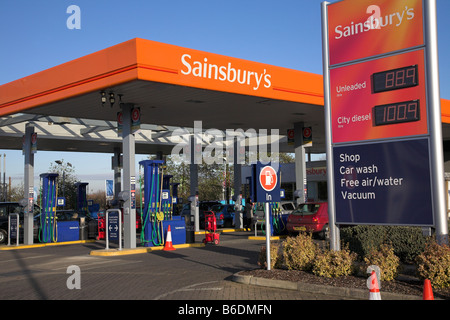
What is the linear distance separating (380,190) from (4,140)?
20.8 metres

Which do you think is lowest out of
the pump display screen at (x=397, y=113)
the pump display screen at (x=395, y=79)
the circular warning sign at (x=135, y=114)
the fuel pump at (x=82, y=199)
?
the fuel pump at (x=82, y=199)

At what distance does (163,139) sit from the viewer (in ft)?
96.8

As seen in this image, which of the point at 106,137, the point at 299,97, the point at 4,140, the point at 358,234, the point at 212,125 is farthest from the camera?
the point at 106,137

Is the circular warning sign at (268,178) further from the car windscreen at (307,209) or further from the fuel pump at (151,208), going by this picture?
the car windscreen at (307,209)

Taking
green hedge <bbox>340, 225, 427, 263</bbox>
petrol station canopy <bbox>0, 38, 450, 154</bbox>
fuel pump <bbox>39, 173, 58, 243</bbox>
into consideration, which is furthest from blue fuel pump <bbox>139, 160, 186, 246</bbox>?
green hedge <bbox>340, 225, 427, 263</bbox>

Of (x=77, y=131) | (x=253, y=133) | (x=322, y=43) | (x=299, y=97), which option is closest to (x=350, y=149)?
(x=322, y=43)

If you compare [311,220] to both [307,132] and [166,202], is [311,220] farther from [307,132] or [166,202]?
[166,202]

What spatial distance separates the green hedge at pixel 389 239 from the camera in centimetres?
1255

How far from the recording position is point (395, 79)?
10.3 metres

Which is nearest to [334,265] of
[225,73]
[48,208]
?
[225,73]

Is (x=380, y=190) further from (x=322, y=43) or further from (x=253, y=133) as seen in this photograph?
(x=253, y=133)

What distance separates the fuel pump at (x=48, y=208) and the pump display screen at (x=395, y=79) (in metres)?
14.6

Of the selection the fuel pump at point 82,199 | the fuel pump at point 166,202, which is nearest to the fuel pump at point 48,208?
the fuel pump at point 166,202

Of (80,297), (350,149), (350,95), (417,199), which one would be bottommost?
(80,297)
